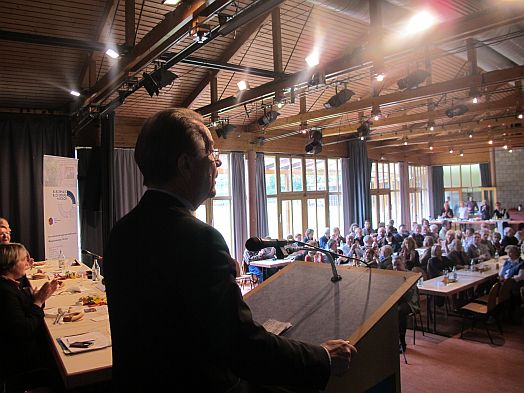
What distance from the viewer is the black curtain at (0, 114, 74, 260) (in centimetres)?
710

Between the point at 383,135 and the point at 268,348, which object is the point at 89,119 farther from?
the point at 383,135

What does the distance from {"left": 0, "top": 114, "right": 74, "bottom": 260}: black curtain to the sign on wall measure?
27.7 inches

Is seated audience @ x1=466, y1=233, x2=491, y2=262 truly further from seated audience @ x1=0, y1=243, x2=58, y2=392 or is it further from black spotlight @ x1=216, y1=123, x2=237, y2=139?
seated audience @ x1=0, y1=243, x2=58, y2=392

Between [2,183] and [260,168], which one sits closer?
[2,183]

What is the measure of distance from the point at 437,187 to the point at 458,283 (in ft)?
49.5

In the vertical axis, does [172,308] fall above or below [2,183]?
below

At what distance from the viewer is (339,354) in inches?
44.4

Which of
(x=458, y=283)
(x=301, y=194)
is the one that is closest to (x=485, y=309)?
(x=458, y=283)

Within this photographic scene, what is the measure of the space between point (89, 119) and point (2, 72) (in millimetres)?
1368

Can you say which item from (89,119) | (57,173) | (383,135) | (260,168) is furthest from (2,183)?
(383,135)

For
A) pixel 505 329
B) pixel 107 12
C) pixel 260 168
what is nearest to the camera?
pixel 107 12

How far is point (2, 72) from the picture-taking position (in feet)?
20.6

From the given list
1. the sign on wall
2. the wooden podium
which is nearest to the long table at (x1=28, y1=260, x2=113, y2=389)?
the wooden podium

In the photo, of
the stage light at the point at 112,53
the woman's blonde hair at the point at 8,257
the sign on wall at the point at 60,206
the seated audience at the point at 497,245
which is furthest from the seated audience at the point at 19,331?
the seated audience at the point at 497,245
